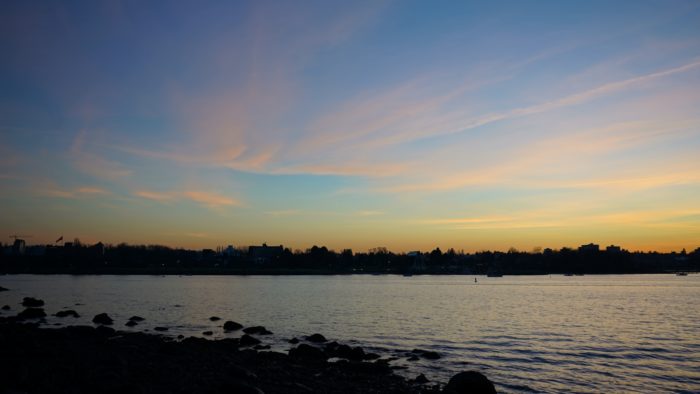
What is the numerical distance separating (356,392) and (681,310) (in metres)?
79.9

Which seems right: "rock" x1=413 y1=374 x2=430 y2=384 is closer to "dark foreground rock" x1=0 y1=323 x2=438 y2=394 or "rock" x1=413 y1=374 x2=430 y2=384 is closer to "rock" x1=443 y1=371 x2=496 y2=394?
"dark foreground rock" x1=0 y1=323 x2=438 y2=394

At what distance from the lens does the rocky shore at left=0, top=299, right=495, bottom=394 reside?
23.0 meters

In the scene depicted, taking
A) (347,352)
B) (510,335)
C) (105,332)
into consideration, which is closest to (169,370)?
(347,352)

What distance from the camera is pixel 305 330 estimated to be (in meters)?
57.4

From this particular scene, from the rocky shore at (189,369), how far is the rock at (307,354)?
0.05m

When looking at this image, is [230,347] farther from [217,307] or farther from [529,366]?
[217,307]

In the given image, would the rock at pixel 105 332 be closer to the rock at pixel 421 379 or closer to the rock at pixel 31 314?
the rock at pixel 31 314

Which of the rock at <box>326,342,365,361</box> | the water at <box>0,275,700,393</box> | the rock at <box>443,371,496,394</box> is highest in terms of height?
the rock at <box>443,371,496,394</box>

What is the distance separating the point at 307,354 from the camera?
124ft

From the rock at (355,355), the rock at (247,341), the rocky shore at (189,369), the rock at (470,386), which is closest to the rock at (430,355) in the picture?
the rocky shore at (189,369)

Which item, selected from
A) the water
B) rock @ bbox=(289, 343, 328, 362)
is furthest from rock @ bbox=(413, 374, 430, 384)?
rock @ bbox=(289, 343, 328, 362)

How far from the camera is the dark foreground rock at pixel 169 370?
74.8 ft

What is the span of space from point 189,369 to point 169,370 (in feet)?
4.22

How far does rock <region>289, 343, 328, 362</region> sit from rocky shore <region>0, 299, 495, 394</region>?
0.17 ft
